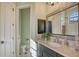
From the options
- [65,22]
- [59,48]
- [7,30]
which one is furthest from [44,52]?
[7,30]

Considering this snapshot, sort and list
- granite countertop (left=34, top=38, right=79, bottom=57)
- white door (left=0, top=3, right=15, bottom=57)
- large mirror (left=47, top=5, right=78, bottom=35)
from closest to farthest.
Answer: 1. granite countertop (left=34, top=38, right=79, bottom=57)
2. large mirror (left=47, top=5, right=78, bottom=35)
3. white door (left=0, top=3, right=15, bottom=57)

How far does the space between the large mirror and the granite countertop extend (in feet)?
0.68

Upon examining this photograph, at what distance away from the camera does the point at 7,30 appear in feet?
8.25

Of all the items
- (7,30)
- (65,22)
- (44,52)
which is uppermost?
(65,22)

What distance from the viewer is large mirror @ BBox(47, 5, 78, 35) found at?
1991 mm

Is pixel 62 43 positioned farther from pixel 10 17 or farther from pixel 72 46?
pixel 10 17

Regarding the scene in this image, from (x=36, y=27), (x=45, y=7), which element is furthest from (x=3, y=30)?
(x=45, y=7)

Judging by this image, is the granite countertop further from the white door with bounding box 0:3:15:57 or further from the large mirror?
the white door with bounding box 0:3:15:57

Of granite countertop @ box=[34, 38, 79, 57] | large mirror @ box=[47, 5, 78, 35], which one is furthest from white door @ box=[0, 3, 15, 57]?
large mirror @ box=[47, 5, 78, 35]

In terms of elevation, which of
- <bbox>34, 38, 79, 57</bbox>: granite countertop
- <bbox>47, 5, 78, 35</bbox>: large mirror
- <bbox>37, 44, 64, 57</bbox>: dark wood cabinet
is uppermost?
<bbox>47, 5, 78, 35</bbox>: large mirror

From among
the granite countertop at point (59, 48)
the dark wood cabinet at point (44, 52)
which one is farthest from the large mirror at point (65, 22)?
the dark wood cabinet at point (44, 52)

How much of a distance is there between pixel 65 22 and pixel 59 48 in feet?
1.37

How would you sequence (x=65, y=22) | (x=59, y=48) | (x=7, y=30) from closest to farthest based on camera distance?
(x=59, y=48), (x=65, y=22), (x=7, y=30)

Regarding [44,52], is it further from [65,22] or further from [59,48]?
[65,22]
